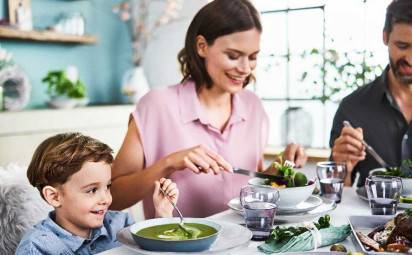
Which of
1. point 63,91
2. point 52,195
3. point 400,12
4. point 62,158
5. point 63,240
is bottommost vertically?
point 63,240

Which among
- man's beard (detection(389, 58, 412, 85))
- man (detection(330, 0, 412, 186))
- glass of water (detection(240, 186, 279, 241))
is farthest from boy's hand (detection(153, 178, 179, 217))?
man's beard (detection(389, 58, 412, 85))

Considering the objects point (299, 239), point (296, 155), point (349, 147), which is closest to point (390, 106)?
point (349, 147)

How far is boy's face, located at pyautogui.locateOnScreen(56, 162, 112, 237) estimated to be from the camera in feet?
4.53

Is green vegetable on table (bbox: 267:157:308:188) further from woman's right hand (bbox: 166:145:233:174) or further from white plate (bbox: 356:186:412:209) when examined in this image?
white plate (bbox: 356:186:412:209)

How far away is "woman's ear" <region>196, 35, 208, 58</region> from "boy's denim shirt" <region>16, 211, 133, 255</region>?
0.64m

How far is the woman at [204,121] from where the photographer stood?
1.74m

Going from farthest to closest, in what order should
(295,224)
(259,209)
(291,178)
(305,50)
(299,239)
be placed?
(305,50), (291,178), (295,224), (259,209), (299,239)

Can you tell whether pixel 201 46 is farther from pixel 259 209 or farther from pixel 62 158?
pixel 259 209

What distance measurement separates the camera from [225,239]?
1115 mm

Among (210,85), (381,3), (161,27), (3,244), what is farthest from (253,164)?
(161,27)

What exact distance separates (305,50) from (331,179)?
2.34m

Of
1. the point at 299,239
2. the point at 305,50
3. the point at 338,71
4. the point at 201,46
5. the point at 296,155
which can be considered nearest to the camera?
the point at 299,239

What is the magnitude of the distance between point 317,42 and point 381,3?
1.68 ft

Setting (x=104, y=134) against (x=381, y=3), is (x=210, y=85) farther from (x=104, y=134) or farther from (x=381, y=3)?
(x=381, y=3)
